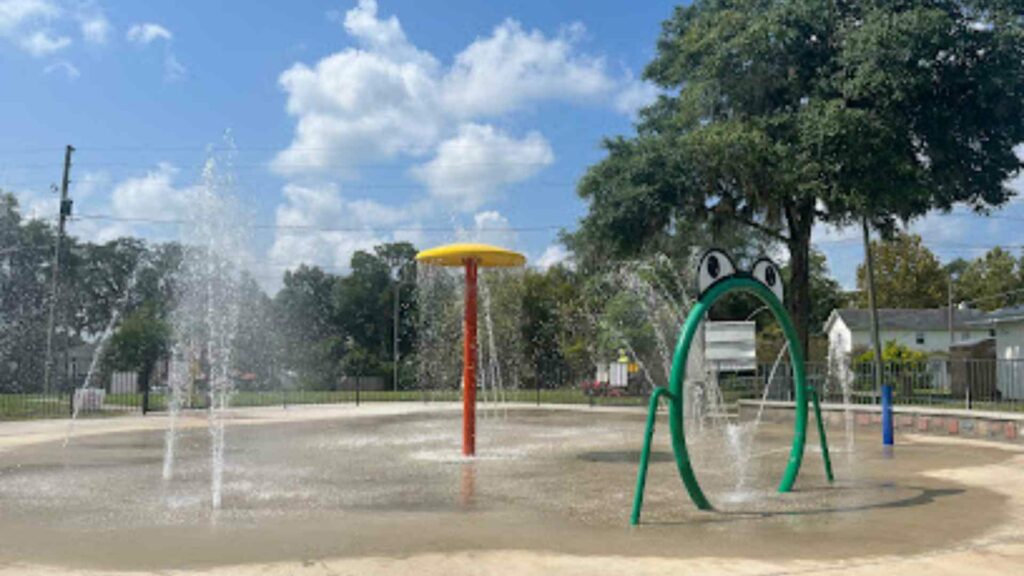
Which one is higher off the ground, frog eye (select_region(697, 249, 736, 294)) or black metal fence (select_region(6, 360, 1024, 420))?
frog eye (select_region(697, 249, 736, 294))

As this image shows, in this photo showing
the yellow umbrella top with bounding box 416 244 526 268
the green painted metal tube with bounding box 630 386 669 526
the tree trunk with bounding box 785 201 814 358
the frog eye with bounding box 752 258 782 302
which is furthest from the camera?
the tree trunk with bounding box 785 201 814 358

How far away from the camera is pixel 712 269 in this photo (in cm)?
835

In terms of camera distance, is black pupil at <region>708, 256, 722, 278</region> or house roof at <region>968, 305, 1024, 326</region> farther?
house roof at <region>968, 305, 1024, 326</region>

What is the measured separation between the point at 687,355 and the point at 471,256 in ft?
15.4

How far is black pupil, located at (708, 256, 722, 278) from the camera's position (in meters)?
8.33

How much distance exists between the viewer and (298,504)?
8461 millimetres

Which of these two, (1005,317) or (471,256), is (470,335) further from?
(1005,317)

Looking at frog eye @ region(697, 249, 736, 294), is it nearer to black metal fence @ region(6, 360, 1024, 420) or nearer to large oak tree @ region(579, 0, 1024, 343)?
black metal fence @ region(6, 360, 1024, 420)

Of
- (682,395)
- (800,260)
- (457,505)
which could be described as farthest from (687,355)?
(800,260)

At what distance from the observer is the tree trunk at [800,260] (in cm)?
2586

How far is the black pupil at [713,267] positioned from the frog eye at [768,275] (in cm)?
89

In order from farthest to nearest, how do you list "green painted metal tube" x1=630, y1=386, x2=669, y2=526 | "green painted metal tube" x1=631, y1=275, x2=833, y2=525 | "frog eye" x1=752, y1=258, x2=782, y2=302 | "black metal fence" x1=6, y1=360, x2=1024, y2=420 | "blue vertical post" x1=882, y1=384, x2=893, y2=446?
"black metal fence" x1=6, y1=360, x2=1024, y2=420, "blue vertical post" x1=882, y1=384, x2=893, y2=446, "frog eye" x1=752, y1=258, x2=782, y2=302, "green painted metal tube" x1=631, y1=275, x2=833, y2=525, "green painted metal tube" x1=630, y1=386, x2=669, y2=526

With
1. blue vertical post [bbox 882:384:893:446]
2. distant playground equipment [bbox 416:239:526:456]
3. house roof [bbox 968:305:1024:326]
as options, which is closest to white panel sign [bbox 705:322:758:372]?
distant playground equipment [bbox 416:239:526:456]

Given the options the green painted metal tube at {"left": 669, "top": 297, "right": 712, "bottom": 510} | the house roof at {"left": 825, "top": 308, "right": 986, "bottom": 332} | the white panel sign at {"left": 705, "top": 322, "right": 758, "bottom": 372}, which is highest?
the house roof at {"left": 825, "top": 308, "right": 986, "bottom": 332}
